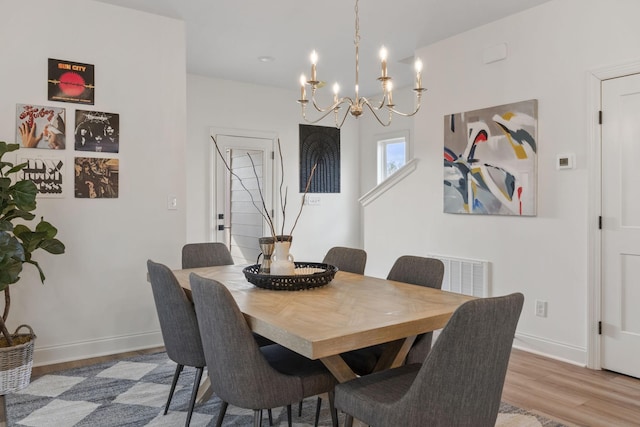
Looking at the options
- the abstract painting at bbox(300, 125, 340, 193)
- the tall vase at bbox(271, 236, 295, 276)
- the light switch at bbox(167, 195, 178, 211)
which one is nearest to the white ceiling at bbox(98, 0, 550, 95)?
the abstract painting at bbox(300, 125, 340, 193)

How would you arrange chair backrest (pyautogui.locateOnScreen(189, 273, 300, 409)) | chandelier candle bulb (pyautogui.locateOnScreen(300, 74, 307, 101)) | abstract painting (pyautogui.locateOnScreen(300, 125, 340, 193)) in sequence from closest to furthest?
chair backrest (pyautogui.locateOnScreen(189, 273, 300, 409))
chandelier candle bulb (pyautogui.locateOnScreen(300, 74, 307, 101))
abstract painting (pyautogui.locateOnScreen(300, 125, 340, 193))

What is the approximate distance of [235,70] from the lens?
5.45 metres

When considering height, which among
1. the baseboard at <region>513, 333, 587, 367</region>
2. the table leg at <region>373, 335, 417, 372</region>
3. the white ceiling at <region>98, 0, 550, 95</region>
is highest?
the white ceiling at <region>98, 0, 550, 95</region>

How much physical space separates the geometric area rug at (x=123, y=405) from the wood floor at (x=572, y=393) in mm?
174

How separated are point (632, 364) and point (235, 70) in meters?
4.63

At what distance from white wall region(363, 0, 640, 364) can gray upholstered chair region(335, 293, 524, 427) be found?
222 cm

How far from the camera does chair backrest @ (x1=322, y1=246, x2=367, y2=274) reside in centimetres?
316

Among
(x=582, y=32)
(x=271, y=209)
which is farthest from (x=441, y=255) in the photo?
(x=271, y=209)

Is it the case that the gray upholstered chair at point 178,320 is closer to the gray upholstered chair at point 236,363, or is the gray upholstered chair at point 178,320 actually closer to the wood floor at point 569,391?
the gray upholstered chair at point 236,363

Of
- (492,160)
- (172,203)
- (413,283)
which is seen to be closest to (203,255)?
(172,203)

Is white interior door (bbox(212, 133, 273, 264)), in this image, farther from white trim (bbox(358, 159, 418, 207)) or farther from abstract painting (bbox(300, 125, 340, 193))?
white trim (bbox(358, 159, 418, 207))

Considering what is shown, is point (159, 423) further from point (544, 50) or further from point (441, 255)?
point (544, 50)

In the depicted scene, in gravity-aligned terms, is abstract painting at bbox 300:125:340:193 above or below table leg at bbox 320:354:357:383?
above

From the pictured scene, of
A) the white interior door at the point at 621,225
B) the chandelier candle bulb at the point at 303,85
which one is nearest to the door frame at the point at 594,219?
the white interior door at the point at 621,225
